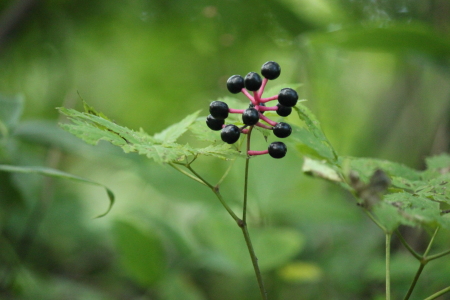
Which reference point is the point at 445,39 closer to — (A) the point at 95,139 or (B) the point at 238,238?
(B) the point at 238,238

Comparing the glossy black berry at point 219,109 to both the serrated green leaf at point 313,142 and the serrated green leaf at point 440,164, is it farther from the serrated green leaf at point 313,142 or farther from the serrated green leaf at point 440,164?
the serrated green leaf at point 440,164

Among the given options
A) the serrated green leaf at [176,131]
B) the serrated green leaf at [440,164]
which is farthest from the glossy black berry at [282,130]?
the serrated green leaf at [440,164]

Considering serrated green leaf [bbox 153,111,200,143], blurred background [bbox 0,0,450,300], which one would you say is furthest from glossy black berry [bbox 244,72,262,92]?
blurred background [bbox 0,0,450,300]

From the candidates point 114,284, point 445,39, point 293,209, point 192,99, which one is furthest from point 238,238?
point 192,99

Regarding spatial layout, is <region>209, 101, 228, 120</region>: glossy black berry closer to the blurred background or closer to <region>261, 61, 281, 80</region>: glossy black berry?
<region>261, 61, 281, 80</region>: glossy black berry

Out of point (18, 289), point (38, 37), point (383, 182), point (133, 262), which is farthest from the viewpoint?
point (38, 37)

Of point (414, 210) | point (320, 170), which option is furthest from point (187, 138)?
point (414, 210)

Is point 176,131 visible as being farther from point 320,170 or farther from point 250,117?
point 320,170
